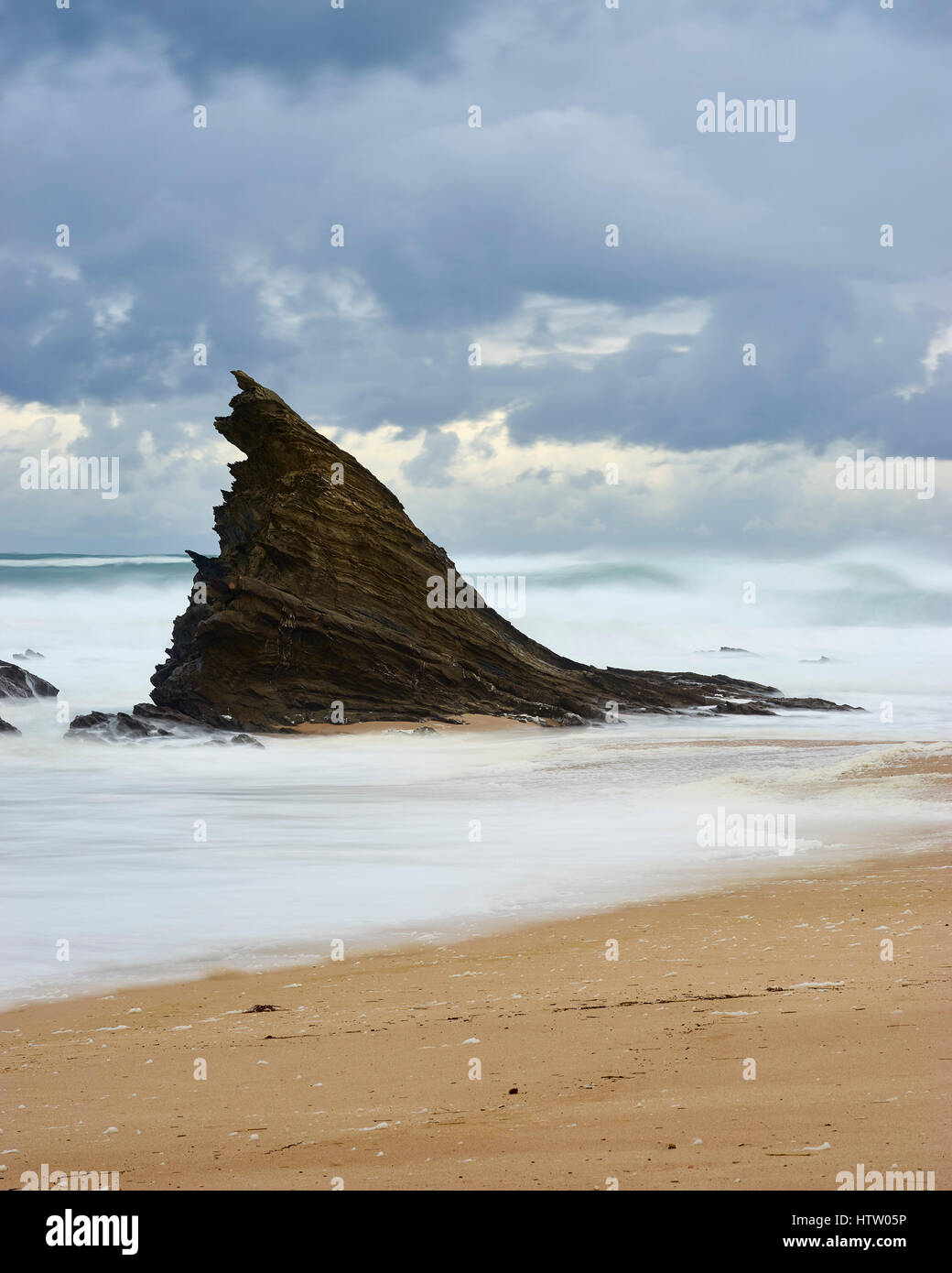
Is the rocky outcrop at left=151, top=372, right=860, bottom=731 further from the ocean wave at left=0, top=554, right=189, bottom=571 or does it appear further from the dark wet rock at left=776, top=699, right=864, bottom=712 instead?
the ocean wave at left=0, top=554, right=189, bottom=571

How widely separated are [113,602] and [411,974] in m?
51.3

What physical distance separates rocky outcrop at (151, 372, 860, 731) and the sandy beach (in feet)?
43.6

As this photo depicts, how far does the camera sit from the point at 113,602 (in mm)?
54219

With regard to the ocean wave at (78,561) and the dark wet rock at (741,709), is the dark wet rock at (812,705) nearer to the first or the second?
the dark wet rock at (741,709)

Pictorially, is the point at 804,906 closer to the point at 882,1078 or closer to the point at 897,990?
the point at 897,990

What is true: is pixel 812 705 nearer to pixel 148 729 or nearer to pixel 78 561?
pixel 148 729

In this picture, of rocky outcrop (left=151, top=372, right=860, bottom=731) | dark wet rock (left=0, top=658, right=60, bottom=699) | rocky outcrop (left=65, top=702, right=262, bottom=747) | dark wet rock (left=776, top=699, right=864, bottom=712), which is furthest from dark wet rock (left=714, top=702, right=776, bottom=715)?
dark wet rock (left=0, top=658, right=60, bottom=699)

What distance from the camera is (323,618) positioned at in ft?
64.2

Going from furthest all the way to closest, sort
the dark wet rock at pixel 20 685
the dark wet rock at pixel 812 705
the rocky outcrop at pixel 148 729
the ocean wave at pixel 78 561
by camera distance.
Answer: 1. the ocean wave at pixel 78 561
2. the dark wet rock at pixel 812 705
3. the dark wet rock at pixel 20 685
4. the rocky outcrop at pixel 148 729

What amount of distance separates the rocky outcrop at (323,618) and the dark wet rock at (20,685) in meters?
3.22

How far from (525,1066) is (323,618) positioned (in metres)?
15.7

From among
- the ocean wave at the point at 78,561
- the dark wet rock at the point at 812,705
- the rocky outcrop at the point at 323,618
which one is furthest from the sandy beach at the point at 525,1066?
the ocean wave at the point at 78,561

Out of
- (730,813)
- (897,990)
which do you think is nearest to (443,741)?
(730,813)

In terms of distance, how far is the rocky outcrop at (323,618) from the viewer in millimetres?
19328
